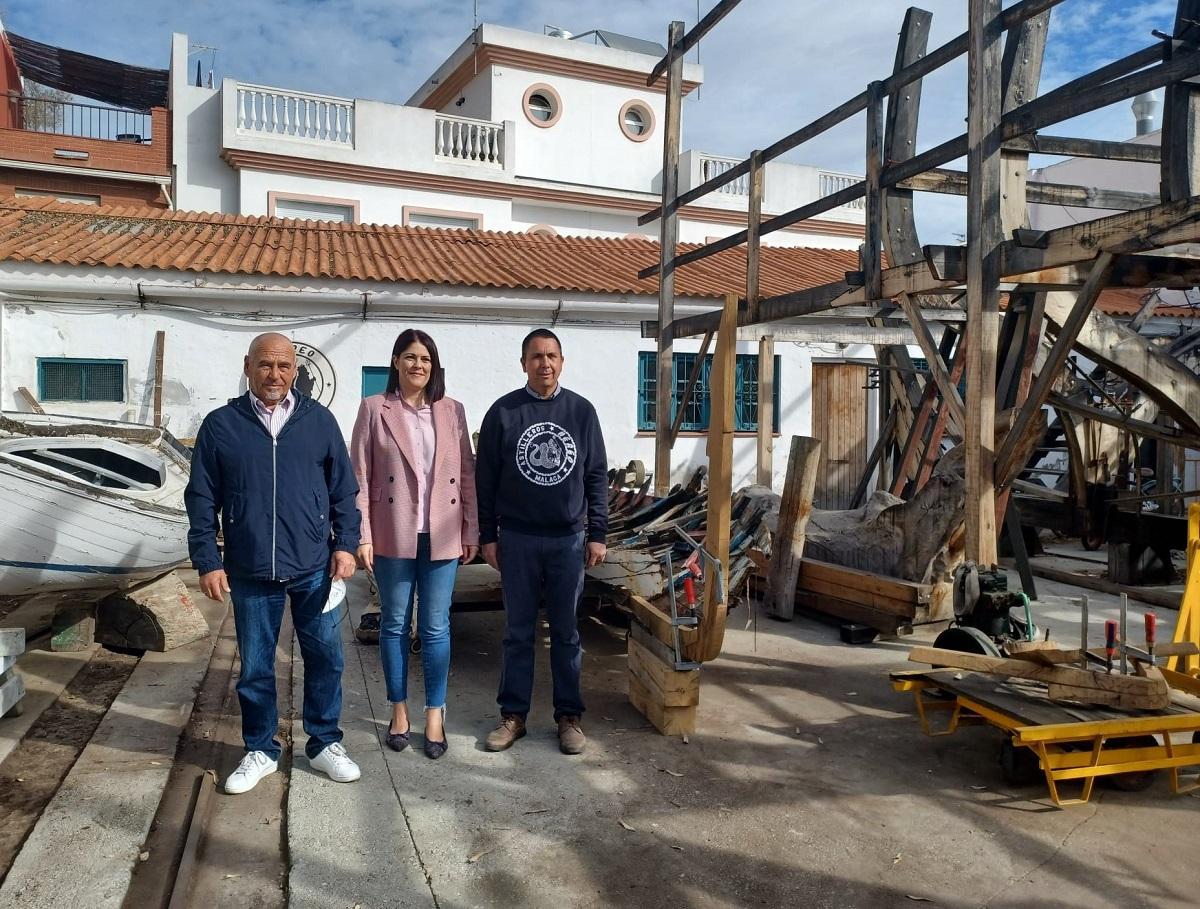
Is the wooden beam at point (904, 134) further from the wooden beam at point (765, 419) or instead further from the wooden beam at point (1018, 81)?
the wooden beam at point (765, 419)

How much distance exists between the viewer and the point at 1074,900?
290 cm

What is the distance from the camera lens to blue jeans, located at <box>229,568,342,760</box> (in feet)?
11.7

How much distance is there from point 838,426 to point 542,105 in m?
11.3

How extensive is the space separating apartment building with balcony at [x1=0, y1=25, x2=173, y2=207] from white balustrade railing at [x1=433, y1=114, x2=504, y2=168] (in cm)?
609

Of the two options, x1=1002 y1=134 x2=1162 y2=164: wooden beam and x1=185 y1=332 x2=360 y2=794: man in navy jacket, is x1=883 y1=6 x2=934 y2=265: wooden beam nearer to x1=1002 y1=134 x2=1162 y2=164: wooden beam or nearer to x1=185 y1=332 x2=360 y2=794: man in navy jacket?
x1=1002 y1=134 x2=1162 y2=164: wooden beam

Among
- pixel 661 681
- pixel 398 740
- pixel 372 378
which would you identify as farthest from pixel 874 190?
pixel 372 378

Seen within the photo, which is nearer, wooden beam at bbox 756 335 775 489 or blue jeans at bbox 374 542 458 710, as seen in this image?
blue jeans at bbox 374 542 458 710

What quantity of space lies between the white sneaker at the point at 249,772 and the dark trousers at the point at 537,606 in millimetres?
1032

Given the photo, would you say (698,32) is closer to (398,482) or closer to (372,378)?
(398,482)

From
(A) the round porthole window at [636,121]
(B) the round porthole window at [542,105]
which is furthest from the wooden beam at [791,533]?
(A) the round porthole window at [636,121]

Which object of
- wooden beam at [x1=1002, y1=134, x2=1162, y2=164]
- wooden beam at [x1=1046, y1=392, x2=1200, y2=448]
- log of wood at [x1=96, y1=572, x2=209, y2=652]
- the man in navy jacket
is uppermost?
wooden beam at [x1=1002, y1=134, x2=1162, y2=164]

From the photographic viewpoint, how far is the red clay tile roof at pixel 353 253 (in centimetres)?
1141

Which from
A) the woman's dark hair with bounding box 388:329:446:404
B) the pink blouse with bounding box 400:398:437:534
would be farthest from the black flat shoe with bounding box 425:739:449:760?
the woman's dark hair with bounding box 388:329:446:404

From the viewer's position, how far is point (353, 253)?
13.1 metres
